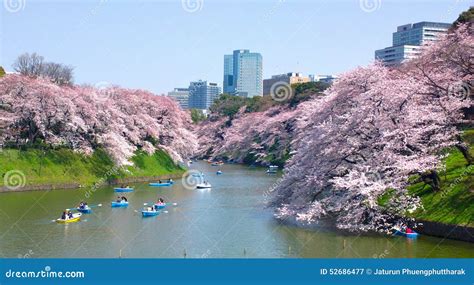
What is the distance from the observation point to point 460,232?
25750 millimetres

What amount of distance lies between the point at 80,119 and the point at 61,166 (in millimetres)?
4883

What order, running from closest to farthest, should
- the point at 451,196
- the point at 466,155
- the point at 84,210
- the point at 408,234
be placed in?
the point at 408,234, the point at 451,196, the point at 466,155, the point at 84,210

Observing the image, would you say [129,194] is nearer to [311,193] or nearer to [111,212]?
[111,212]

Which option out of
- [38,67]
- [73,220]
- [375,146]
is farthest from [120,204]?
[38,67]

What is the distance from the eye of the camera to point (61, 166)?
50312 mm

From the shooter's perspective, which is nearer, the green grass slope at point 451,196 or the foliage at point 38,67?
the green grass slope at point 451,196

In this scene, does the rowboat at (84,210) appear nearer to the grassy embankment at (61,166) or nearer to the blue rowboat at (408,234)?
the grassy embankment at (61,166)

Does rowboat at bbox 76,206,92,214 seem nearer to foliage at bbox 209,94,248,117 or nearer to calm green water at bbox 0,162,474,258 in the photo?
calm green water at bbox 0,162,474,258

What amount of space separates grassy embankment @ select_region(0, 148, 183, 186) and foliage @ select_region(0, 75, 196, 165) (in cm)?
108

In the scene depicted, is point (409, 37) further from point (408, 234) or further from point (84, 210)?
point (408, 234)

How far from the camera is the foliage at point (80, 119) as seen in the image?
162ft

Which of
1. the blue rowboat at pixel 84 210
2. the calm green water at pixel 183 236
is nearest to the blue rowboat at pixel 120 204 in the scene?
the calm green water at pixel 183 236

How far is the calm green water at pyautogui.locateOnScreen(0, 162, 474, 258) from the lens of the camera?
81.1 ft

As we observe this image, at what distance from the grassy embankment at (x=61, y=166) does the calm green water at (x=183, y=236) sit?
16.5 ft
